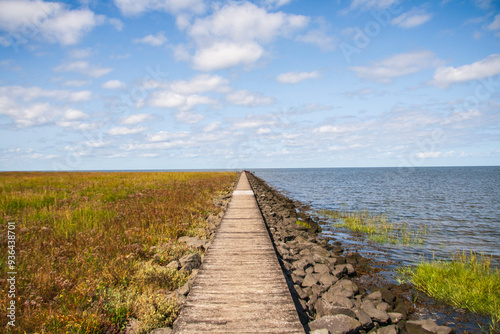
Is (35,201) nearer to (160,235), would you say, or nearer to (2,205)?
(2,205)

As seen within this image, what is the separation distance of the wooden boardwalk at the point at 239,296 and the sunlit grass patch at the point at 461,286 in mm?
4183

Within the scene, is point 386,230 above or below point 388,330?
below

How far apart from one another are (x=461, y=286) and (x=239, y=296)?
569cm

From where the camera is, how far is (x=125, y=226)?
8266 millimetres

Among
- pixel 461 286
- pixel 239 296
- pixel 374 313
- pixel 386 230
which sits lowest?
pixel 386 230

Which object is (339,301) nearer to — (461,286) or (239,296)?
(239,296)

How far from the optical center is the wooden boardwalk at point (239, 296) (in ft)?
11.6

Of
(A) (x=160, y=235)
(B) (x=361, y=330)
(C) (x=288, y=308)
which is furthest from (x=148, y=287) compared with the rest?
(B) (x=361, y=330)

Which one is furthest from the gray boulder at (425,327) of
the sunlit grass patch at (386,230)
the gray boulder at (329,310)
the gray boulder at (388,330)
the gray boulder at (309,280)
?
the sunlit grass patch at (386,230)

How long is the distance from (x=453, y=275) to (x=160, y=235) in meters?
8.12

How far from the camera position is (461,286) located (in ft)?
20.7

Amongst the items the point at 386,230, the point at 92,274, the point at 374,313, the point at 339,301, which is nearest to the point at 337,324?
the point at 339,301

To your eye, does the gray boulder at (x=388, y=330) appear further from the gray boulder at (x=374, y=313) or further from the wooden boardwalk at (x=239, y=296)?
the wooden boardwalk at (x=239, y=296)

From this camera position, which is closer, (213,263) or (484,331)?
(484,331)
